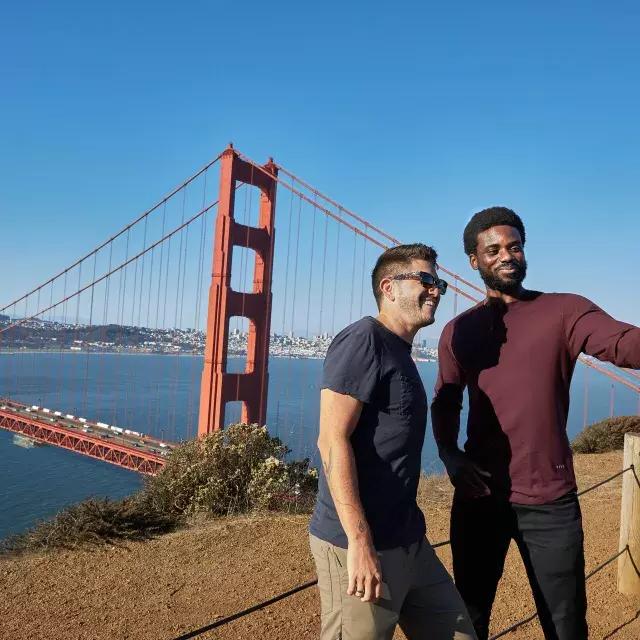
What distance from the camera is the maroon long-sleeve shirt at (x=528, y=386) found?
4.92ft

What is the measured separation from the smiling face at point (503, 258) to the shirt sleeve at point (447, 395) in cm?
23

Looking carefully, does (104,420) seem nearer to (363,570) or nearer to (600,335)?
(363,570)

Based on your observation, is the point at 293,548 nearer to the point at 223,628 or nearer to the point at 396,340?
the point at 223,628

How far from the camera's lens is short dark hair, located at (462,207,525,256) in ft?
5.44

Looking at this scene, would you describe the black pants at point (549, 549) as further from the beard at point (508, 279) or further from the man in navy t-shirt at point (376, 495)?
the beard at point (508, 279)

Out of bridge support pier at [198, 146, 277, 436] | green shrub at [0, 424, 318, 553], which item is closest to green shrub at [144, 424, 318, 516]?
green shrub at [0, 424, 318, 553]

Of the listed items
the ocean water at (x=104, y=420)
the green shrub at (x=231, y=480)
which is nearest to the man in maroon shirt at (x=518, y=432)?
the green shrub at (x=231, y=480)

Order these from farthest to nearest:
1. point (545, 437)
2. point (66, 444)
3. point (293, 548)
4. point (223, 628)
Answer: point (66, 444)
point (293, 548)
point (223, 628)
point (545, 437)

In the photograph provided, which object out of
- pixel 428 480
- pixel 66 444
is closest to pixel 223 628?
pixel 428 480

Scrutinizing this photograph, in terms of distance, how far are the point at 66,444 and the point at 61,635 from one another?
16304 mm

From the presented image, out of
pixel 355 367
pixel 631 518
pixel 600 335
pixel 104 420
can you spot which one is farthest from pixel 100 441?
pixel 104 420

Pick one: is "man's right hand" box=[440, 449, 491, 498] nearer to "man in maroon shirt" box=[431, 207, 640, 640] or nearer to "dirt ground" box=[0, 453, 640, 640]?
"man in maroon shirt" box=[431, 207, 640, 640]

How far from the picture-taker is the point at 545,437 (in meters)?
1.52

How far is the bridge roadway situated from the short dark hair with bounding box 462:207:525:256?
45.4 ft
